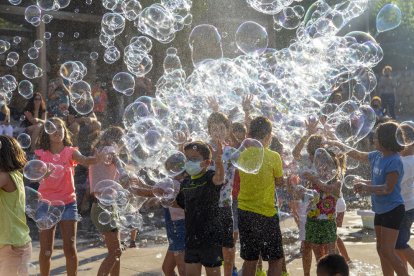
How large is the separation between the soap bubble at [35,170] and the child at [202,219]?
1.20m

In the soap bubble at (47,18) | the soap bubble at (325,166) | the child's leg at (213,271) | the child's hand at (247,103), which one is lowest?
the child's leg at (213,271)

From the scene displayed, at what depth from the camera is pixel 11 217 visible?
15.1ft

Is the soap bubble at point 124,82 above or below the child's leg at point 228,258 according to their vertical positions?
above

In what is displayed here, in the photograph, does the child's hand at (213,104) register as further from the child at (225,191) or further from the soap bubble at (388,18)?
the soap bubble at (388,18)

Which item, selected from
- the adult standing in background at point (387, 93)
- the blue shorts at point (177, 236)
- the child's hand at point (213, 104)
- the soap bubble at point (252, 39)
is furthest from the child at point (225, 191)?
the adult standing in background at point (387, 93)

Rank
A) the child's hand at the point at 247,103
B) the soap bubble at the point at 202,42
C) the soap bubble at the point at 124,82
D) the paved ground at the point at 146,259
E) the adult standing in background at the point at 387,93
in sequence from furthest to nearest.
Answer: the adult standing in background at the point at 387,93 → the soap bubble at the point at 124,82 → the soap bubble at the point at 202,42 → the paved ground at the point at 146,259 → the child's hand at the point at 247,103

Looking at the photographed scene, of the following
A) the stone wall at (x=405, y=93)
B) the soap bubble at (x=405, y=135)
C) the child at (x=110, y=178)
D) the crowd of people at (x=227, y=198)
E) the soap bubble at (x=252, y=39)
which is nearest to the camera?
the crowd of people at (x=227, y=198)

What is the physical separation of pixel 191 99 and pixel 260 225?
1.89m

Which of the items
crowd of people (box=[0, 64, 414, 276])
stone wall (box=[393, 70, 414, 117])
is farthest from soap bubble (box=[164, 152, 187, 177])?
stone wall (box=[393, 70, 414, 117])

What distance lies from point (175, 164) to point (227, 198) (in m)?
0.48

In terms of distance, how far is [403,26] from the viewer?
32281mm

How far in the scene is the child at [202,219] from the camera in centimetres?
506

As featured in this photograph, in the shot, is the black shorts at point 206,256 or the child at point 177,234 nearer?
the black shorts at point 206,256

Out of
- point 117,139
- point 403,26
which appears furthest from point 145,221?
point 403,26
